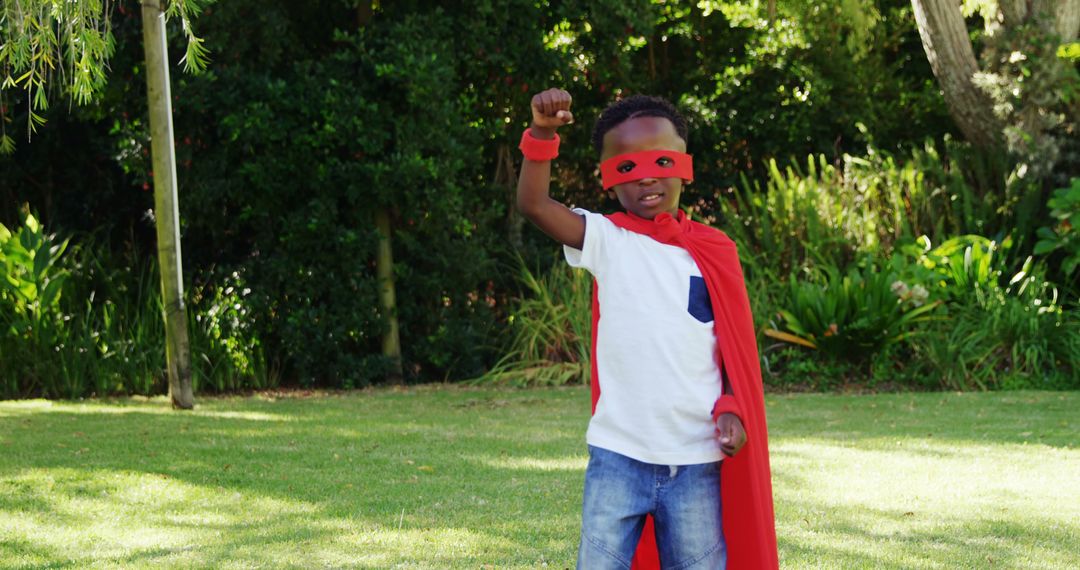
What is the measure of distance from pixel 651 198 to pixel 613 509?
0.76 metres

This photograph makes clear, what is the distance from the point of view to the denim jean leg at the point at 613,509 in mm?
2770

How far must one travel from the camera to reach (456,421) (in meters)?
7.67

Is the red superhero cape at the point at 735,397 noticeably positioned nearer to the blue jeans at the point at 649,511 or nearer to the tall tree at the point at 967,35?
the blue jeans at the point at 649,511

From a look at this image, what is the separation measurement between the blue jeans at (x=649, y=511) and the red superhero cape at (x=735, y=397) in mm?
49

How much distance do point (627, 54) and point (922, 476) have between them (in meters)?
6.11

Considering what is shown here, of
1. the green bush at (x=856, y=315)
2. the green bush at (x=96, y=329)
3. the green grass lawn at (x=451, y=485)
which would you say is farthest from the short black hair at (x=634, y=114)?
the green bush at (x=96, y=329)

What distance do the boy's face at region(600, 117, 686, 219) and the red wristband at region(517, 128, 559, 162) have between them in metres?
0.24

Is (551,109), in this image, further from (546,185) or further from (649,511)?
(649,511)

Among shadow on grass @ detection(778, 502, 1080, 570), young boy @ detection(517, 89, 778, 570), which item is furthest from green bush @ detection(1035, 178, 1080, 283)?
young boy @ detection(517, 89, 778, 570)

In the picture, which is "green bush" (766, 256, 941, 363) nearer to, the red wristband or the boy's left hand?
the boy's left hand

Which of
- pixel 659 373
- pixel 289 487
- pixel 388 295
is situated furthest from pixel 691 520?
pixel 388 295

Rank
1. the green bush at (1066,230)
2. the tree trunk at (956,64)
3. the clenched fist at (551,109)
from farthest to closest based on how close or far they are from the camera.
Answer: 1. the tree trunk at (956,64)
2. the green bush at (1066,230)
3. the clenched fist at (551,109)

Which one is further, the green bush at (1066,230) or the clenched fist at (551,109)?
the green bush at (1066,230)

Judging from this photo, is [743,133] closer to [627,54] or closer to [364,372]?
[627,54]
